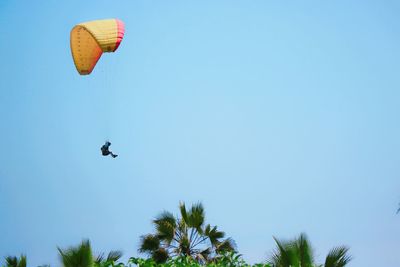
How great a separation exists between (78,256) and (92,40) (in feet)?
33.7

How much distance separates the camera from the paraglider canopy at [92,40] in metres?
20.0

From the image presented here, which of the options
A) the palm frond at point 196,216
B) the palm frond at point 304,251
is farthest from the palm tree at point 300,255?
the palm frond at point 196,216

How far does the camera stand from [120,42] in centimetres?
2053

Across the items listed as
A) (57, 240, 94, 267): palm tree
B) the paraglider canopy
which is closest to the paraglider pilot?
the paraglider canopy

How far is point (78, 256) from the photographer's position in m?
13.5

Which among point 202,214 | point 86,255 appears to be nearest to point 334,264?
point 86,255

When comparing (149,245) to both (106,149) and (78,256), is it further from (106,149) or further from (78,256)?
(78,256)

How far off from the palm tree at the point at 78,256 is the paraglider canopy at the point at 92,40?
817 centimetres

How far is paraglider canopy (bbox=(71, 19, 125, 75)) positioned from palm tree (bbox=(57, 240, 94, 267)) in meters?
8.17

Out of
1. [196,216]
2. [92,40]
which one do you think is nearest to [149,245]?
[196,216]

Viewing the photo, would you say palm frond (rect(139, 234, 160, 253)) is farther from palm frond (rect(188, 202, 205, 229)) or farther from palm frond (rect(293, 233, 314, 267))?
palm frond (rect(293, 233, 314, 267))

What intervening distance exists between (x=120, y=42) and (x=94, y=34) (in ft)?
3.20

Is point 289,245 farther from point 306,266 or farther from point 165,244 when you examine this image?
point 165,244

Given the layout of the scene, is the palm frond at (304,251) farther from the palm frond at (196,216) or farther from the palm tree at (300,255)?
the palm frond at (196,216)
